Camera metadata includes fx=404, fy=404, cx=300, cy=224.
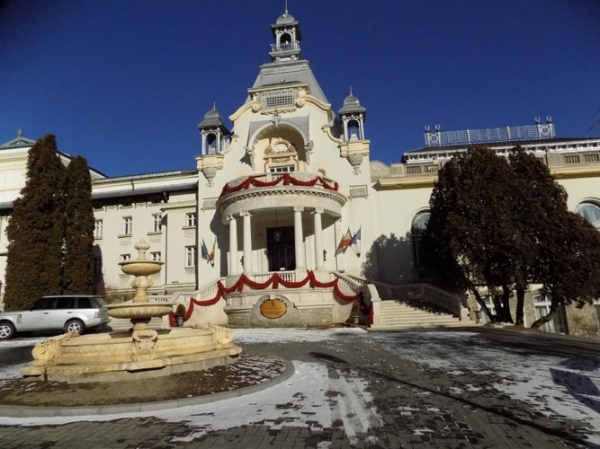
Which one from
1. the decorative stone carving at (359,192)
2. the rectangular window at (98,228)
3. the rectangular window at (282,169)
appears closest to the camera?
the decorative stone carving at (359,192)

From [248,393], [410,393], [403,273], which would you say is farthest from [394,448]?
[403,273]

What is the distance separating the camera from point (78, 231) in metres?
27.1

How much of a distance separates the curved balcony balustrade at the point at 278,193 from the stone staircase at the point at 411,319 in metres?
7.86

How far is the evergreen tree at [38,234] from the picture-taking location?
24.1 m

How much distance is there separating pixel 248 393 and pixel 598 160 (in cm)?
3080

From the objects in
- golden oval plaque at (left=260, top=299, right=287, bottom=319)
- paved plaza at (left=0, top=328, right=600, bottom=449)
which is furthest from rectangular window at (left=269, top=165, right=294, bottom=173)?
paved plaza at (left=0, top=328, right=600, bottom=449)

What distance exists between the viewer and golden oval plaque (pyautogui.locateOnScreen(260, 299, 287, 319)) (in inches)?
880

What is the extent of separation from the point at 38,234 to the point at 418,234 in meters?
24.9

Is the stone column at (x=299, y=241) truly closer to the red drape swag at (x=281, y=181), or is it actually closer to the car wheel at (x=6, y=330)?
the red drape swag at (x=281, y=181)

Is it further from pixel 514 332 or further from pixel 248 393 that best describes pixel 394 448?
pixel 514 332

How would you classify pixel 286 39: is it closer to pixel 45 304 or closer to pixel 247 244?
pixel 247 244

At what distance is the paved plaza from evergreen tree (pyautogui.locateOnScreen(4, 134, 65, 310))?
21723 mm

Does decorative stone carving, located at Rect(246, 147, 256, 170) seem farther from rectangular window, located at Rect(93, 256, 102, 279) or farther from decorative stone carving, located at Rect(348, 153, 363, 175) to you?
rectangular window, located at Rect(93, 256, 102, 279)

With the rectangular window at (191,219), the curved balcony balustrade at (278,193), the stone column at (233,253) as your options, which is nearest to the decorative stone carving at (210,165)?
the rectangular window at (191,219)
